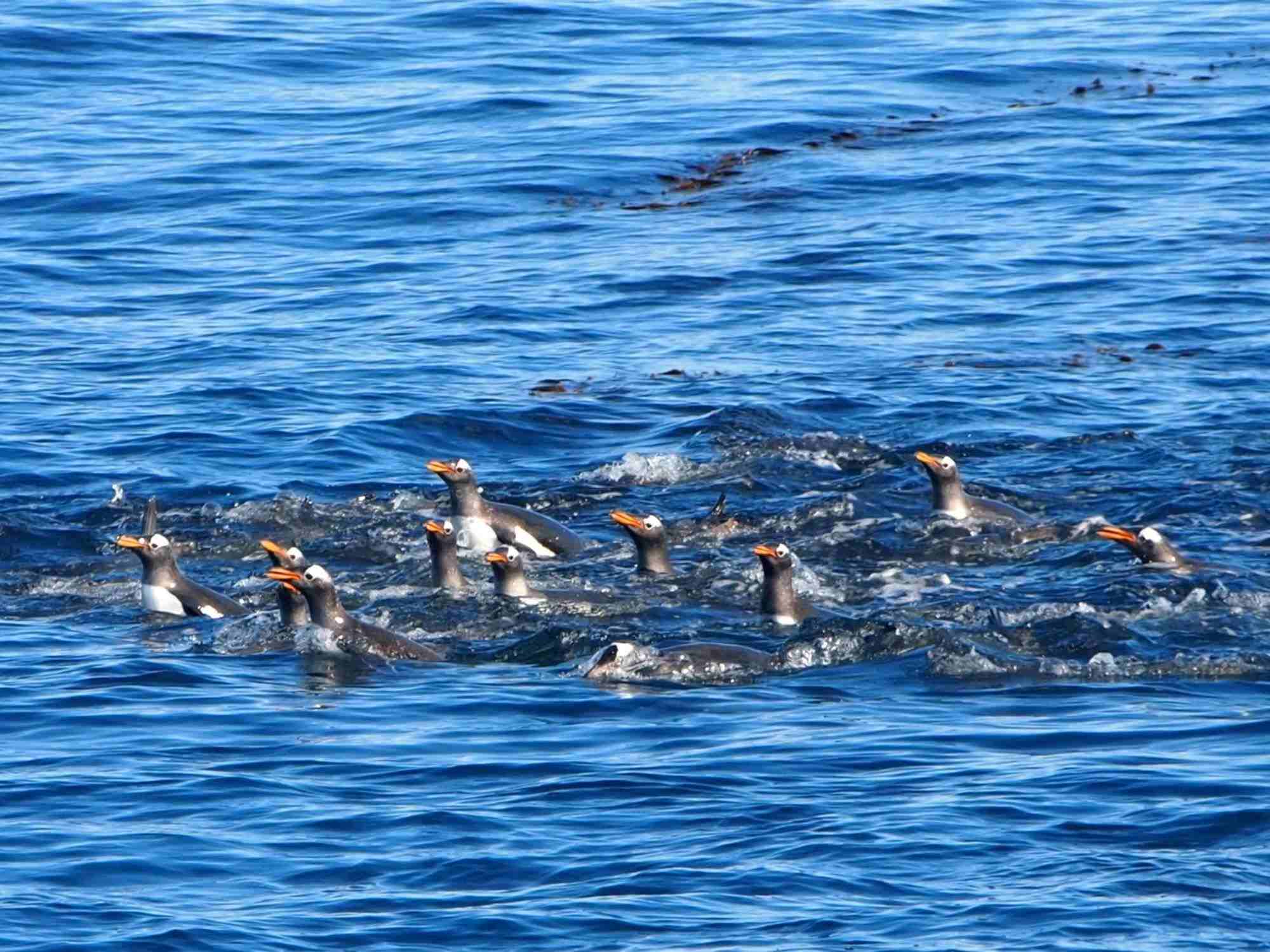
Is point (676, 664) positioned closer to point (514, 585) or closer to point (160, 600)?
point (514, 585)

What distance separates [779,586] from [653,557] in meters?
1.67

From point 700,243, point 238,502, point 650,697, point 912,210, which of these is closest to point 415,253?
point 700,243

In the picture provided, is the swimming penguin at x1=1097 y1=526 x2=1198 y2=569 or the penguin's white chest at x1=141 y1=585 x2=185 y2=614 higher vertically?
the swimming penguin at x1=1097 y1=526 x2=1198 y2=569

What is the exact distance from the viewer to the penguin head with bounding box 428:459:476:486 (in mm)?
18219

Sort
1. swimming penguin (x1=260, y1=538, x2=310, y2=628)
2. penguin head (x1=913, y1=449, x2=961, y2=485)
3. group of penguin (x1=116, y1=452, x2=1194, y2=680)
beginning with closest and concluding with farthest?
group of penguin (x1=116, y1=452, x2=1194, y2=680) < swimming penguin (x1=260, y1=538, x2=310, y2=628) < penguin head (x1=913, y1=449, x2=961, y2=485)

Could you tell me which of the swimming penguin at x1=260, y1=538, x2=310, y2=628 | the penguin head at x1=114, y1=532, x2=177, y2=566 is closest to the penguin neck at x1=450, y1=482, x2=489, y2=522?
the swimming penguin at x1=260, y1=538, x2=310, y2=628

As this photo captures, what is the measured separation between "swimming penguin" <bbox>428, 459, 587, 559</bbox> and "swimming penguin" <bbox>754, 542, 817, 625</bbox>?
2772 millimetres

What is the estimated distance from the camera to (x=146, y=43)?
3616cm

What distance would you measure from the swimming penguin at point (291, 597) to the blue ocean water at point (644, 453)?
21 centimetres

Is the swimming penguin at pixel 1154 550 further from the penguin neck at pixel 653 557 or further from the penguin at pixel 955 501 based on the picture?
the penguin neck at pixel 653 557

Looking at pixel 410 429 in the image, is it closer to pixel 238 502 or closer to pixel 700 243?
pixel 238 502

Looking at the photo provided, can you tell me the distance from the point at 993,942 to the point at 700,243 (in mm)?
17305

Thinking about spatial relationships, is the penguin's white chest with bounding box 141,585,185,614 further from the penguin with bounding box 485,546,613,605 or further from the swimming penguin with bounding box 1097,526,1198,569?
the swimming penguin with bounding box 1097,526,1198,569

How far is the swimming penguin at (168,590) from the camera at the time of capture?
16.1 metres
